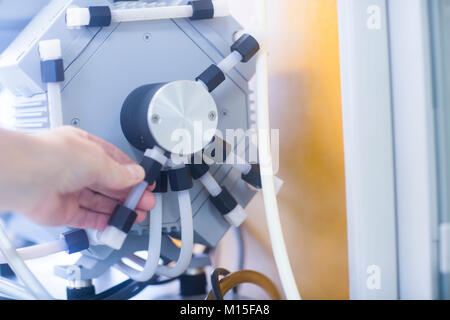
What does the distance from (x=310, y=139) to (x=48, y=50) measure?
1.49ft

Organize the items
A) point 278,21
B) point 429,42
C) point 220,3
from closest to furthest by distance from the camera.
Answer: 1. point 429,42
2. point 220,3
3. point 278,21

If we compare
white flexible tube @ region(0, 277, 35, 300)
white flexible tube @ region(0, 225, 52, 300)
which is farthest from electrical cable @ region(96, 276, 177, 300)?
white flexible tube @ region(0, 225, 52, 300)

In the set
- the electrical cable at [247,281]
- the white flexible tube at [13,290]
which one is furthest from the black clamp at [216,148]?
the white flexible tube at [13,290]

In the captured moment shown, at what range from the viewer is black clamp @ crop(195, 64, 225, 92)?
30.8 inches

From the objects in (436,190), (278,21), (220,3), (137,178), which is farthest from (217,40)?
(436,190)

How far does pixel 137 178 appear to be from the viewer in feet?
2.29

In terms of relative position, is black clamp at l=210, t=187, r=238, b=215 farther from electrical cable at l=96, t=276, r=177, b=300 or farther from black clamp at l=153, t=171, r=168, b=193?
electrical cable at l=96, t=276, r=177, b=300

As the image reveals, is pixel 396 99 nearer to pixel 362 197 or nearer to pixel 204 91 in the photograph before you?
pixel 362 197

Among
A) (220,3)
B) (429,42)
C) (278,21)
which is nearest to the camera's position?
(429,42)

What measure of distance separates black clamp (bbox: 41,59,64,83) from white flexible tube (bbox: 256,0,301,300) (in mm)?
293

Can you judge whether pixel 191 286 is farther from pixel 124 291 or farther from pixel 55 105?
pixel 55 105

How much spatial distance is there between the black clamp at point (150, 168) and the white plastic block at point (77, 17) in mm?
219

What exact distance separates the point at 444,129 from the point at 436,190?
80 mm

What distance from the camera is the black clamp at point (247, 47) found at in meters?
0.80
